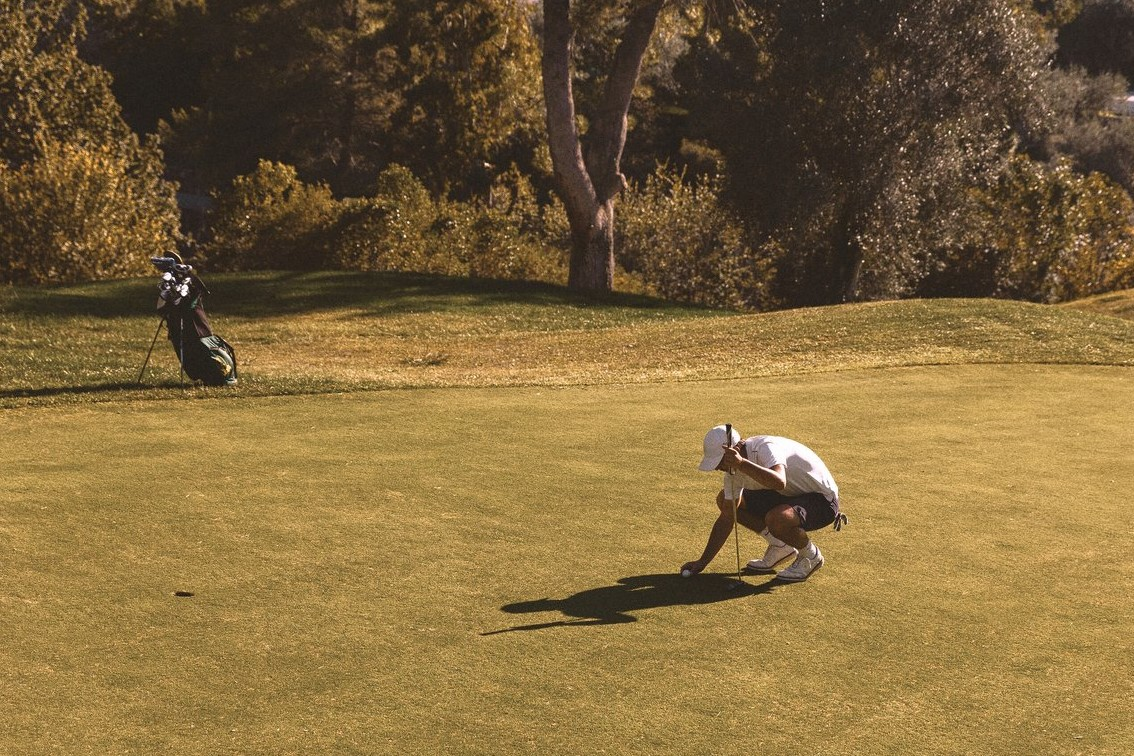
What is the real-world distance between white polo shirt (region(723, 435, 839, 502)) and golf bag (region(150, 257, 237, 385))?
9191 millimetres

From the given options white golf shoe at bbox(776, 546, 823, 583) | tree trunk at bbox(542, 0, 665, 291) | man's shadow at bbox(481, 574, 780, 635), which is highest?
tree trunk at bbox(542, 0, 665, 291)

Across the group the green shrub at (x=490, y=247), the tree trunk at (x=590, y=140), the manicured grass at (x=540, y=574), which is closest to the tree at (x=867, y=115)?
the tree trunk at (x=590, y=140)

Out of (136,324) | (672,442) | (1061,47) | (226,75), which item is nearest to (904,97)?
(136,324)

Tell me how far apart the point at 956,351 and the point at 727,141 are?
52.0ft

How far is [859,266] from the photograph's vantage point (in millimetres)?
35781

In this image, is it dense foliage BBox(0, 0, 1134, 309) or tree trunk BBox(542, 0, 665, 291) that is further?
dense foliage BBox(0, 0, 1134, 309)

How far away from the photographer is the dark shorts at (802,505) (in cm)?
914

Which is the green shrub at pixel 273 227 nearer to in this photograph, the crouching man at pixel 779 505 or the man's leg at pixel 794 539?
the crouching man at pixel 779 505

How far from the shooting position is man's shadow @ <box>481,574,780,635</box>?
8234 mm

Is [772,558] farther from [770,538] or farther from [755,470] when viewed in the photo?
[755,470]

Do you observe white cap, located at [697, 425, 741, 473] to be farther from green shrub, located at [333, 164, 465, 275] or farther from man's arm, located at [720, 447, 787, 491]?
green shrub, located at [333, 164, 465, 275]

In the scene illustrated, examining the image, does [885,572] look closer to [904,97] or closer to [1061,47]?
[904,97]

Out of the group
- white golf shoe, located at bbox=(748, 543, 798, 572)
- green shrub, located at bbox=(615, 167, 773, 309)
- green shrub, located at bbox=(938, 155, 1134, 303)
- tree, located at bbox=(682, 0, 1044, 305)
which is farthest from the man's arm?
green shrub, located at bbox=(938, 155, 1134, 303)

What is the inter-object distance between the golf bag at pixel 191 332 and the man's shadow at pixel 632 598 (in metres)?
9.03
